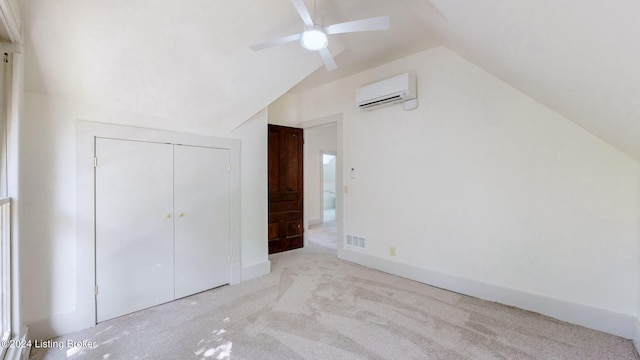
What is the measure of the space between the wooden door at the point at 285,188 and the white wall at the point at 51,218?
234cm

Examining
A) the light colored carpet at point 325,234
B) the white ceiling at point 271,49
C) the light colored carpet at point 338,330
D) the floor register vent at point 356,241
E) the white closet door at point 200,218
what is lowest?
the light colored carpet at point 338,330

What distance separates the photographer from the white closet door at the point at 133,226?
2195mm

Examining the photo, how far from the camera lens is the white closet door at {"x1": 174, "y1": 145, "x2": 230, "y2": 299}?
2617 mm

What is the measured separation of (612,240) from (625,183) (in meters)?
0.47

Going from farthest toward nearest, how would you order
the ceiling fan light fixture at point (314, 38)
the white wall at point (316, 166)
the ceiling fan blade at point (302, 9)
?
the white wall at point (316, 166), the ceiling fan light fixture at point (314, 38), the ceiling fan blade at point (302, 9)

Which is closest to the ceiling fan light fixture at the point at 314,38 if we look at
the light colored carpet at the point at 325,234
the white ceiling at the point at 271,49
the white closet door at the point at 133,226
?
the white ceiling at the point at 271,49

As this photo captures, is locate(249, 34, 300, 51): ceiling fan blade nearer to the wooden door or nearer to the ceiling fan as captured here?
the ceiling fan

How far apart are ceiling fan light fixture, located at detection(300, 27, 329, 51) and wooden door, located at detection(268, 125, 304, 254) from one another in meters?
2.28

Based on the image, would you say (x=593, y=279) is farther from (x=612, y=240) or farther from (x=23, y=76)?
(x=23, y=76)

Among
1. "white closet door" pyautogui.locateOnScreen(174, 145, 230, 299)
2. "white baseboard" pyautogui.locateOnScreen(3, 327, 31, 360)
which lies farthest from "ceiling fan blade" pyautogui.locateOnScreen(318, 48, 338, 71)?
"white baseboard" pyautogui.locateOnScreen(3, 327, 31, 360)

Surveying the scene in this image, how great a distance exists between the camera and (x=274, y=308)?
7.92ft

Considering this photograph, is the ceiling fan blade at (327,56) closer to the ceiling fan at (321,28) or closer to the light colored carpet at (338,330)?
the ceiling fan at (321,28)

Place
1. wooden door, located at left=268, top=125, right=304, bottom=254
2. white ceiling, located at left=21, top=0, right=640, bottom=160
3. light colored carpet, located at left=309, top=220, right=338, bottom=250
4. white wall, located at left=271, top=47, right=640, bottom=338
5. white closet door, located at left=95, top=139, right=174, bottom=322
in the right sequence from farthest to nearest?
light colored carpet, located at left=309, top=220, right=338, bottom=250
wooden door, located at left=268, top=125, right=304, bottom=254
white closet door, located at left=95, top=139, right=174, bottom=322
white wall, located at left=271, top=47, right=640, bottom=338
white ceiling, located at left=21, top=0, right=640, bottom=160

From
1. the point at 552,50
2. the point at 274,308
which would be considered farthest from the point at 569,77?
the point at 274,308
